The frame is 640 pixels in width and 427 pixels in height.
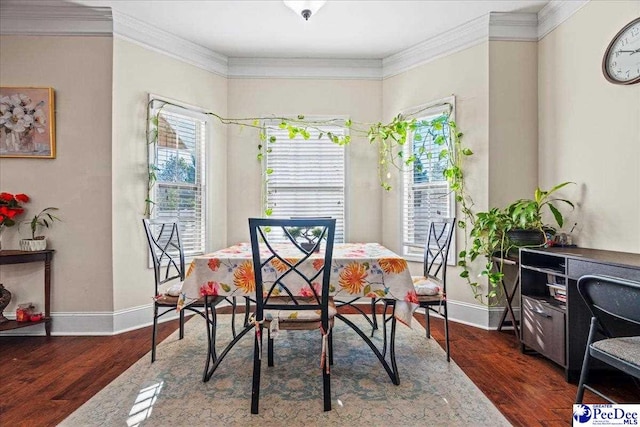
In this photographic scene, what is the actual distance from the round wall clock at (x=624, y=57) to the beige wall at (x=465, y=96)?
3.01ft

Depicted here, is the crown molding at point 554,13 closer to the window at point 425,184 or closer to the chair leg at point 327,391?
the window at point 425,184

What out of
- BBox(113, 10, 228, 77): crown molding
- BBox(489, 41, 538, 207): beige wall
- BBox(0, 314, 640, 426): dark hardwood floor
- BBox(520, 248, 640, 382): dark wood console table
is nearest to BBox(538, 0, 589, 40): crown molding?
BBox(489, 41, 538, 207): beige wall

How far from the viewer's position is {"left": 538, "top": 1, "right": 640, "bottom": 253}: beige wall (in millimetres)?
2385

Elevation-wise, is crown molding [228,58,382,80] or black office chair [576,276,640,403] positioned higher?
crown molding [228,58,382,80]

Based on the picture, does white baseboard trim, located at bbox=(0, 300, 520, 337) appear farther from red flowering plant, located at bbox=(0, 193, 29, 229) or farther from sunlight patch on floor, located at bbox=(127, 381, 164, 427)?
sunlight patch on floor, located at bbox=(127, 381, 164, 427)

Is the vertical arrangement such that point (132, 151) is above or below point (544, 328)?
above

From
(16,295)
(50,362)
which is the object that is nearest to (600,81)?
(50,362)

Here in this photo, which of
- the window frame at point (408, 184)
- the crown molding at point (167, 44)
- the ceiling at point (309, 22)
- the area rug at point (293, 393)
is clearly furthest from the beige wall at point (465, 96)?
the crown molding at point (167, 44)

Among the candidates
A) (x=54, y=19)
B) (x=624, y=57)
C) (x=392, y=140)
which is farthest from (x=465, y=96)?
(x=54, y=19)

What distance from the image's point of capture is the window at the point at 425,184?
361 centimetres

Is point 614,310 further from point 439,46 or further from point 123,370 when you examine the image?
point 439,46

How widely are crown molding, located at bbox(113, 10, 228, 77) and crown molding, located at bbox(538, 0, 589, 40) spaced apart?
10.2 ft
